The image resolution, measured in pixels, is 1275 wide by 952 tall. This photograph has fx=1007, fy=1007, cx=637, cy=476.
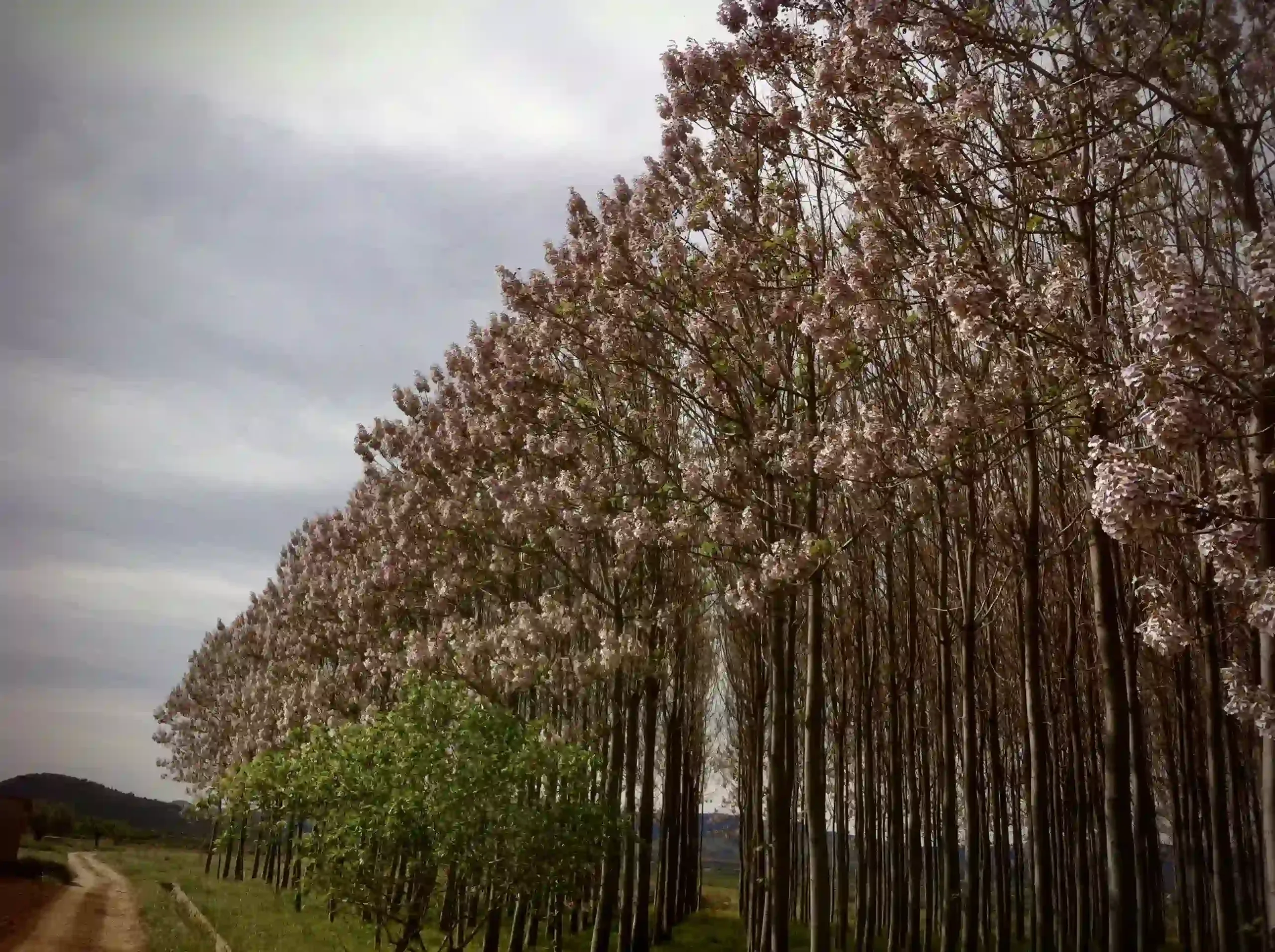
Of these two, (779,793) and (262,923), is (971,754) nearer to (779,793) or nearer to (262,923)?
(779,793)

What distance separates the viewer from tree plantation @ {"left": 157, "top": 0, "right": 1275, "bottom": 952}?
7270 millimetres

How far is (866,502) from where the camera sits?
13938 mm

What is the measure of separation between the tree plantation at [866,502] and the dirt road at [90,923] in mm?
4061

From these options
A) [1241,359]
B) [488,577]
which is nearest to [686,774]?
[488,577]

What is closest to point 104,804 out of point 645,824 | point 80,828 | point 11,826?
point 80,828

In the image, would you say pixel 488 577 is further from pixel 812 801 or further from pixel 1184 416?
pixel 1184 416

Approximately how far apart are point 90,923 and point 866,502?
64.8 feet

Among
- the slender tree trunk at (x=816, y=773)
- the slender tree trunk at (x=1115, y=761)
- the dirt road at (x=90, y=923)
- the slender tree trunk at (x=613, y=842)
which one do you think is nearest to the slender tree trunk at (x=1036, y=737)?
the slender tree trunk at (x=1115, y=761)

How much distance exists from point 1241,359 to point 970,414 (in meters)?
2.95

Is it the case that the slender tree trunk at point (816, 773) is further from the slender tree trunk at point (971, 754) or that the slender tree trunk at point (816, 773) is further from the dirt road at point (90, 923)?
the dirt road at point (90, 923)

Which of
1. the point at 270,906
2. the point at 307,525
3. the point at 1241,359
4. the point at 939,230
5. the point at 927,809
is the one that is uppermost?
the point at 307,525

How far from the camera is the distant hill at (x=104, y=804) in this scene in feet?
42.4

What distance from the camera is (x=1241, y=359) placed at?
595 centimetres

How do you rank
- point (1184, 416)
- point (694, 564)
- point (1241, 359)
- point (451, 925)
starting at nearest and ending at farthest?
point (1184, 416) < point (1241, 359) < point (451, 925) < point (694, 564)
